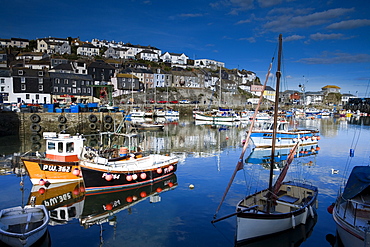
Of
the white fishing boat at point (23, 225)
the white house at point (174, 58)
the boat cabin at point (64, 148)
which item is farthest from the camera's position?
the white house at point (174, 58)

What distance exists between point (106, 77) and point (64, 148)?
257ft

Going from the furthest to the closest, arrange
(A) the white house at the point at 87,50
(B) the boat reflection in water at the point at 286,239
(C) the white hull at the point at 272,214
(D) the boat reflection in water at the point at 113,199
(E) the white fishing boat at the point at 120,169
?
(A) the white house at the point at 87,50
(E) the white fishing boat at the point at 120,169
(D) the boat reflection in water at the point at 113,199
(B) the boat reflection in water at the point at 286,239
(C) the white hull at the point at 272,214

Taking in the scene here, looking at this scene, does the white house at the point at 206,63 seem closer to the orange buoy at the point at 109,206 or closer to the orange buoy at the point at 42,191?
the orange buoy at the point at 42,191

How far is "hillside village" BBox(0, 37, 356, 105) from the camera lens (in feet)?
216

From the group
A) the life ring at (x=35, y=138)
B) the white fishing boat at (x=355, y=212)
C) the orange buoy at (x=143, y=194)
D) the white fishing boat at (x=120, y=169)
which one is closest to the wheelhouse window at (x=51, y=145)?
the white fishing boat at (x=120, y=169)

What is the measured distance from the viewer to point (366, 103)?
128 m

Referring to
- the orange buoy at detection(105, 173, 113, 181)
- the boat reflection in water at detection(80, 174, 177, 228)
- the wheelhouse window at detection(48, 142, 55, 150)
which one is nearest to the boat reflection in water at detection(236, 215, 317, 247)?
the boat reflection in water at detection(80, 174, 177, 228)

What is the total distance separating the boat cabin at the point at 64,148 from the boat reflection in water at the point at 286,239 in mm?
13359

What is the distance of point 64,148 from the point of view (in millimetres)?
19984

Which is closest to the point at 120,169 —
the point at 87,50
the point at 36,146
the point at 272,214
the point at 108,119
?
the point at 272,214

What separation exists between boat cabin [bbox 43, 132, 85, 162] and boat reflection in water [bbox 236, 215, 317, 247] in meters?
13.4

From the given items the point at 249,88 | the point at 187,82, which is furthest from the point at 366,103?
the point at 187,82

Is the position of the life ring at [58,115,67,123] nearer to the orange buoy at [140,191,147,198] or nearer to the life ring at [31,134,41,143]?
the life ring at [31,134,41,143]

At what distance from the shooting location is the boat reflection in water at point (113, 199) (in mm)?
15219
